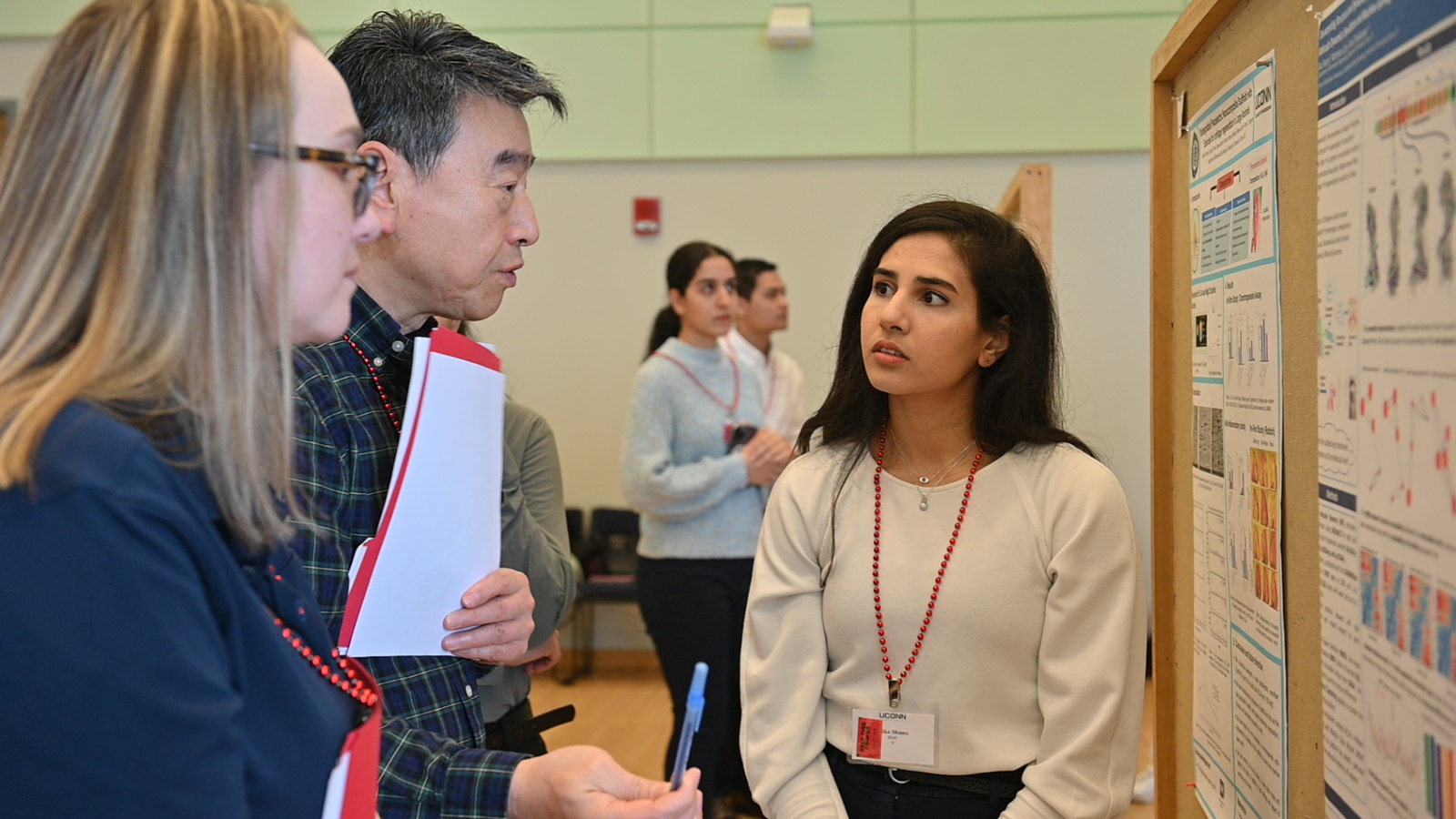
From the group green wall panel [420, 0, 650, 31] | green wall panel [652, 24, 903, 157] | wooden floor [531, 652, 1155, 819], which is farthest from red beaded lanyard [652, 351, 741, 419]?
green wall panel [420, 0, 650, 31]

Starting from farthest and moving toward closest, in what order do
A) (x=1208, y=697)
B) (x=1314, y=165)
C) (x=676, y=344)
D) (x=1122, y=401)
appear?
Answer: (x=1122, y=401)
(x=676, y=344)
(x=1208, y=697)
(x=1314, y=165)

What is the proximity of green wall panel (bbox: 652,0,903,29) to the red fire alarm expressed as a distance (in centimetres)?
104

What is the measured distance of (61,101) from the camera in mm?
854

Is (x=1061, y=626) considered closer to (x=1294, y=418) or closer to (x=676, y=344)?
(x=1294, y=418)

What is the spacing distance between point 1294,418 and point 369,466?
1146 millimetres

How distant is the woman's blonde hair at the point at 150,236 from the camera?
815mm

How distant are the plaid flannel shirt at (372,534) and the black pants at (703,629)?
2179 millimetres

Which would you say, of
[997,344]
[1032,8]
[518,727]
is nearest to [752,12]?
[1032,8]

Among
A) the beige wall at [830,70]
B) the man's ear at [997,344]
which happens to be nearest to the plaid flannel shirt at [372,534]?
the man's ear at [997,344]

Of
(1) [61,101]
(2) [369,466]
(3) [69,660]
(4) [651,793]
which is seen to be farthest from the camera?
(2) [369,466]

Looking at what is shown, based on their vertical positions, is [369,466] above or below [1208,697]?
above

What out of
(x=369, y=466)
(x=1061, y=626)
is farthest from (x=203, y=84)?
(x=1061, y=626)

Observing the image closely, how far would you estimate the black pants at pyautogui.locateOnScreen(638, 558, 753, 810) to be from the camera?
3746 mm

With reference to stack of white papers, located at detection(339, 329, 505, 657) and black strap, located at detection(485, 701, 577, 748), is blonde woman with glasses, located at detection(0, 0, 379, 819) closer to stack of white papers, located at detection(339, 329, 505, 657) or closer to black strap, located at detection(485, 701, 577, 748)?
stack of white papers, located at detection(339, 329, 505, 657)
